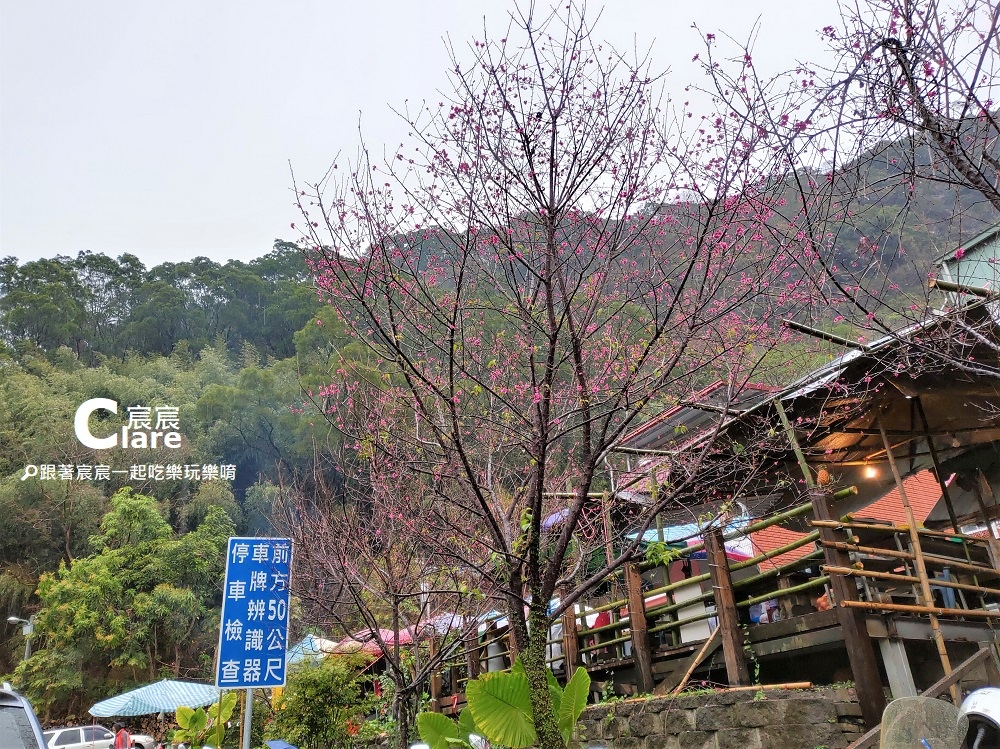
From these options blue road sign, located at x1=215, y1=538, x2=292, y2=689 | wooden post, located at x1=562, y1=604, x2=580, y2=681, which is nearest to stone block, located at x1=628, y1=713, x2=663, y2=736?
wooden post, located at x1=562, y1=604, x2=580, y2=681

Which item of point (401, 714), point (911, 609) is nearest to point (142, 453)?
point (401, 714)

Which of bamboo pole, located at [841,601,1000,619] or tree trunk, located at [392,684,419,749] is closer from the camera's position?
bamboo pole, located at [841,601,1000,619]

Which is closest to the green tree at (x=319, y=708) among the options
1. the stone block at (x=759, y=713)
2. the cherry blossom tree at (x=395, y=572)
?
the cherry blossom tree at (x=395, y=572)

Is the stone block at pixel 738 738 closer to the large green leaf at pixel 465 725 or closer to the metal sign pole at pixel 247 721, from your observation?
the large green leaf at pixel 465 725

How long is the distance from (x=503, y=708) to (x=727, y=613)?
230 centimetres

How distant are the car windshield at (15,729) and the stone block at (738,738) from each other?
425 centimetres

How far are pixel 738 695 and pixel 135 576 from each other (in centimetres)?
2341

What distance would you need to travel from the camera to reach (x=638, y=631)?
704 centimetres

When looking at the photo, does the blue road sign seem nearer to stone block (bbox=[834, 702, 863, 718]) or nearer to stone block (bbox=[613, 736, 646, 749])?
stone block (bbox=[613, 736, 646, 749])

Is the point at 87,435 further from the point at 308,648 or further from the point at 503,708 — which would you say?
the point at 503,708

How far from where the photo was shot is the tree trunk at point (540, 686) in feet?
13.5

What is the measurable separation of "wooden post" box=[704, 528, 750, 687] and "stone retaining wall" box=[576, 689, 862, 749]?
0.48 meters

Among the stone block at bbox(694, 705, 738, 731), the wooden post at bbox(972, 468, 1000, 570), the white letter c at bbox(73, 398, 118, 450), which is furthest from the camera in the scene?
the white letter c at bbox(73, 398, 118, 450)

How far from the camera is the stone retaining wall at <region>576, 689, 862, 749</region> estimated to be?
4.87 metres
